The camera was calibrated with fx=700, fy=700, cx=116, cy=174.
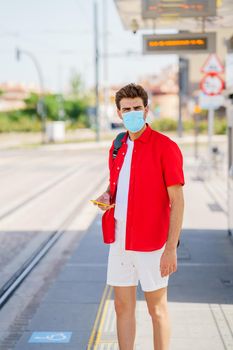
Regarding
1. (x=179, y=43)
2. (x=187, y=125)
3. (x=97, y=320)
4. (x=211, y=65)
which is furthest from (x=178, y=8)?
(x=187, y=125)

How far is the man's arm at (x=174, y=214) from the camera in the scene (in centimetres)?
408

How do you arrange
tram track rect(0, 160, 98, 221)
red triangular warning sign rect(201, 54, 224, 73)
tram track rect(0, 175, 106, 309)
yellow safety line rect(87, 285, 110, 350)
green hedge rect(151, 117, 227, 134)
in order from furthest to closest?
green hedge rect(151, 117, 227, 134)
red triangular warning sign rect(201, 54, 224, 73)
tram track rect(0, 160, 98, 221)
tram track rect(0, 175, 106, 309)
yellow safety line rect(87, 285, 110, 350)

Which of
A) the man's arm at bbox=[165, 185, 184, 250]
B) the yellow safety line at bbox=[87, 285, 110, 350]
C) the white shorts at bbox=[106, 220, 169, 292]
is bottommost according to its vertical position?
the yellow safety line at bbox=[87, 285, 110, 350]

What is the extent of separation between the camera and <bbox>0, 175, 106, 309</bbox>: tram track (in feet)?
23.7

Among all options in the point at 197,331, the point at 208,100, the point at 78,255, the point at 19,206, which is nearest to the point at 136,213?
the point at 197,331

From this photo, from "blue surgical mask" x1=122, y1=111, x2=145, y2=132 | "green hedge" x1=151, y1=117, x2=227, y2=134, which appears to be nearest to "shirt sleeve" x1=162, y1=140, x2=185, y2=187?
"blue surgical mask" x1=122, y1=111, x2=145, y2=132

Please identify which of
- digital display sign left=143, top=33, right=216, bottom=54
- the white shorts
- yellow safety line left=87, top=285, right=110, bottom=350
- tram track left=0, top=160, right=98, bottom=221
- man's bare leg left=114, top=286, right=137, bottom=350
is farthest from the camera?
tram track left=0, top=160, right=98, bottom=221

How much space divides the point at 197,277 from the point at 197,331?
6.84 ft

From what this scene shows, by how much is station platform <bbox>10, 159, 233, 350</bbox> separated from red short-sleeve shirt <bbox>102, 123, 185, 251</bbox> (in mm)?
1409

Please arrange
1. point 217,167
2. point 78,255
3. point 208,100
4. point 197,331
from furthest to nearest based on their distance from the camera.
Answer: point 217,167 → point 208,100 → point 78,255 → point 197,331

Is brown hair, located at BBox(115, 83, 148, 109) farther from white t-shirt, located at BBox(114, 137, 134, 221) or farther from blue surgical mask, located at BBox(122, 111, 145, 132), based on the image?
white t-shirt, located at BBox(114, 137, 134, 221)

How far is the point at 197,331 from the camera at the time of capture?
561 centimetres

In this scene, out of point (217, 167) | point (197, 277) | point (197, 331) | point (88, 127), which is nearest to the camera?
point (197, 331)

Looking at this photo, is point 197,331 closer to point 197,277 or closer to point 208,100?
point 197,277
